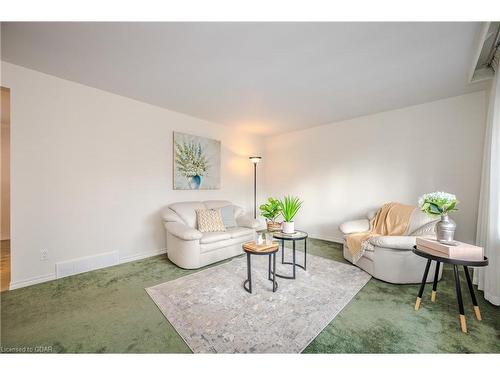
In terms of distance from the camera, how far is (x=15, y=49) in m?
1.86

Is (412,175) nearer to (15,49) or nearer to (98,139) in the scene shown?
(98,139)

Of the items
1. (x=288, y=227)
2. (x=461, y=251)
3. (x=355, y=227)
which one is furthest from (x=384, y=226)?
(x=288, y=227)

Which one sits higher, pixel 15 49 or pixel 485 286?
pixel 15 49

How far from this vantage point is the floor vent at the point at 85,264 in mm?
2400

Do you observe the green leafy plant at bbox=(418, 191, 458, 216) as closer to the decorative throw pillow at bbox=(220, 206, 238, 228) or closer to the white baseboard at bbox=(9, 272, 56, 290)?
the decorative throw pillow at bbox=(220, 206, 238, 228)

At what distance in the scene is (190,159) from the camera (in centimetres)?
369

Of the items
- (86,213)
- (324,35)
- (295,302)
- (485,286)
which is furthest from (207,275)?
(485,286)

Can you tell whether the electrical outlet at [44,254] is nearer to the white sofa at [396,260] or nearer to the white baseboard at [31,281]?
the white baseboard at [31,281]

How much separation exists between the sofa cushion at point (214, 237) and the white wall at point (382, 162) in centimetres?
233

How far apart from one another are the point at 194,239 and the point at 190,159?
5.67 ft

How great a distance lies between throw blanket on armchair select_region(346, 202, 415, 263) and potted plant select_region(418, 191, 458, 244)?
0.90m

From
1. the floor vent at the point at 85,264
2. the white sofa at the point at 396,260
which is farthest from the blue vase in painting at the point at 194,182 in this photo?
the white sofa at the point at 396,260
